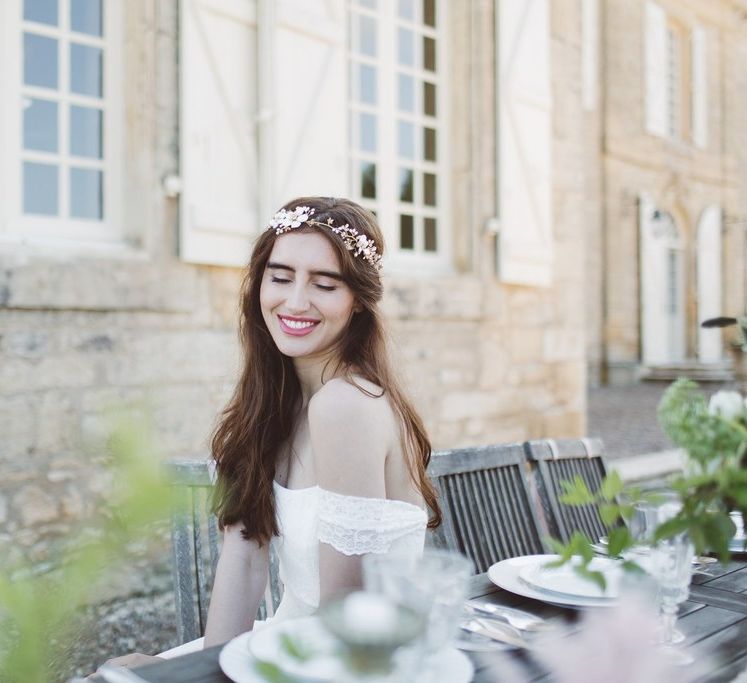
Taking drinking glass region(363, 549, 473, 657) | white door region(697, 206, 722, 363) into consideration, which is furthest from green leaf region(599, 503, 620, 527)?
white door region(697, 206, 722, 363)

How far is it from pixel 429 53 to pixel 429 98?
29cm

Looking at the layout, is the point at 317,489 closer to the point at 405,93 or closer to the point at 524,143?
the point at 405,93

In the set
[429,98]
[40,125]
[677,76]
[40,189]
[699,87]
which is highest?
[677,76]

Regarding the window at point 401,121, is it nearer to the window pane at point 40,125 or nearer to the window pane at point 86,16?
the window pane at point 86,16

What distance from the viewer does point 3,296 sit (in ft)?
11.3

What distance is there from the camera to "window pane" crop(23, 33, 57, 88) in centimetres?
384

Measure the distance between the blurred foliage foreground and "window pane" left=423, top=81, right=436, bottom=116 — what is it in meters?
4.66

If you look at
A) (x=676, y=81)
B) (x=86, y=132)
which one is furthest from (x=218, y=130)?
(x=676, y=81)

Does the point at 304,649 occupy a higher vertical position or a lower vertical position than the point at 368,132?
lower

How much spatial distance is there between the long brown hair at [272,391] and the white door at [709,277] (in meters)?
14.3

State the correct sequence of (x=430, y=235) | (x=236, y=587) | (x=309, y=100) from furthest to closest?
(x=430, y=235), (x=309, y=100), (x=236, y=587)

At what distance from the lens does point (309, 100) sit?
458 cm

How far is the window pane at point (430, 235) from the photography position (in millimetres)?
5555

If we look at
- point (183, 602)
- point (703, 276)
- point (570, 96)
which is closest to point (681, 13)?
point (703, 276)
